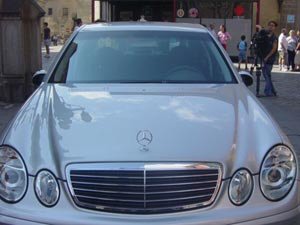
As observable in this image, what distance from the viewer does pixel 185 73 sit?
189 inches

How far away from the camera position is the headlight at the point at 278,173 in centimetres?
330

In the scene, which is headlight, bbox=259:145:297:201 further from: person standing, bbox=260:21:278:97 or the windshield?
person standing, bbox=260:21:278:97

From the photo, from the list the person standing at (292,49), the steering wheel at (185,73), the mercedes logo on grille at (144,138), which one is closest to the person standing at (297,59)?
the person standing at (292,49)

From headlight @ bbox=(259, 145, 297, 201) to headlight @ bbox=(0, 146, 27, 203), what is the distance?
1351 millimetres

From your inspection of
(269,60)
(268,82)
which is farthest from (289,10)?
(268,82)

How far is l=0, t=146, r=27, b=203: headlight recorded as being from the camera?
10.7ft

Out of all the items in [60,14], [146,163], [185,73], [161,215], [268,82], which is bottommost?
[268,82]

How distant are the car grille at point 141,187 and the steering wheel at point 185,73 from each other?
1.63 meters

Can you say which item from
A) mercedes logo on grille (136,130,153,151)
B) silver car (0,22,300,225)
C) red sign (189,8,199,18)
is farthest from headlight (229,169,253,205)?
red sign (189,8,199,18)

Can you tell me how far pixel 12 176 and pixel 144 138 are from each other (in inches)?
30.9

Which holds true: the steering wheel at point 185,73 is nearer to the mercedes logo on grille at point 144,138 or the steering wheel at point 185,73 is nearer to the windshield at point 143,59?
the windshield at point 143,59

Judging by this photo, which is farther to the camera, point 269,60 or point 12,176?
point 269,60

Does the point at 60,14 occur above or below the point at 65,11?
below

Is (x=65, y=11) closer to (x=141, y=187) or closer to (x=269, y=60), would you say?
Result: (x=269, y=60)
